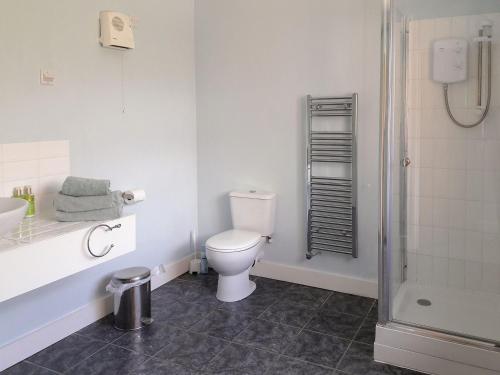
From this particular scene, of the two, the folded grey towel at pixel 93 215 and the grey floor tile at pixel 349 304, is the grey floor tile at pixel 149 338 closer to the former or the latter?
the folded grey towel at pixel 93 215

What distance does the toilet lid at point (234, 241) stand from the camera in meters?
3.28

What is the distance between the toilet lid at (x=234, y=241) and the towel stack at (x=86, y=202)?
34.7 inches

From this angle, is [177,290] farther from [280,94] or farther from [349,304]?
[280,94]

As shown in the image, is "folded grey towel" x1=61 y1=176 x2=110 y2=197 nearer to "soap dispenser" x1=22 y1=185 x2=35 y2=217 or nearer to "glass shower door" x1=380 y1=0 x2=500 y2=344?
"soap dispenser" x1=22 y1=185 x2=35 y2=217

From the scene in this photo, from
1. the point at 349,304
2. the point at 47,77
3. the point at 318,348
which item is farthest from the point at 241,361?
the point at 47,77

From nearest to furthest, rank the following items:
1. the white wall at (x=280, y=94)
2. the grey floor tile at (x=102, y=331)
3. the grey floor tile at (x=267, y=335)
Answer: the grey floor tile at (x=267, y=335)
the grey floor tile at (x=102, y=331)
the white wall at (x=280, y=94)

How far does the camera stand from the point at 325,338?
2.87 metres

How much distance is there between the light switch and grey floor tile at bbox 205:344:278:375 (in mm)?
1855

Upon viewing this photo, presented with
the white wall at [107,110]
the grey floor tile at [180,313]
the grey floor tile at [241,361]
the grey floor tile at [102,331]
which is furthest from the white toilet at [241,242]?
the grey floor tile at [102,331]

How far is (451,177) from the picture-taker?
305 centimetres

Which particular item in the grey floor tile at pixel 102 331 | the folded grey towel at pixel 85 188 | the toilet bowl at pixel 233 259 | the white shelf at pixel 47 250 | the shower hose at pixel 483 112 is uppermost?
the shower hose at pixel 483 112

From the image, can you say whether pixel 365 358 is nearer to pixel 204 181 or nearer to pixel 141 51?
pixel 204 181

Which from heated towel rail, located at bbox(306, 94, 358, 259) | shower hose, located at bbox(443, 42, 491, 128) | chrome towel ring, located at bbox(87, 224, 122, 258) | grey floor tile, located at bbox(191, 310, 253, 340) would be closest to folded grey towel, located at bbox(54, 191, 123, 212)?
chrome towel ring, located at bbox(87, 224, 122, 258)

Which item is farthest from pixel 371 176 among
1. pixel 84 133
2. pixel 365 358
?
pixel 84 133
